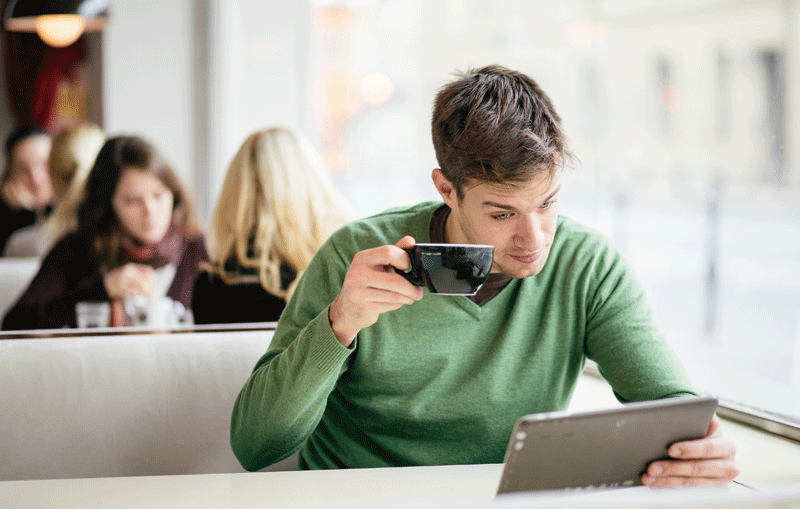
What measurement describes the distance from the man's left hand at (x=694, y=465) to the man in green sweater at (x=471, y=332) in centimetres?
20

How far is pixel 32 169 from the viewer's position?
15.2 feet

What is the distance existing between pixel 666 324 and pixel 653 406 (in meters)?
3.49

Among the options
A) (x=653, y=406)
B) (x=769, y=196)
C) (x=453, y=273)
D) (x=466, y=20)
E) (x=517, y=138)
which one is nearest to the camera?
(x=653, y=406)

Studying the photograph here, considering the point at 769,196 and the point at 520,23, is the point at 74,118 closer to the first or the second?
the point at 520,23

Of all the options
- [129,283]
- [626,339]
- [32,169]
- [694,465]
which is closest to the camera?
[694,465]

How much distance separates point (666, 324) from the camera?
4.14 m

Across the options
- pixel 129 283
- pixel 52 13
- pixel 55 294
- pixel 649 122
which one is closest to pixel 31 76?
pixel 52 13

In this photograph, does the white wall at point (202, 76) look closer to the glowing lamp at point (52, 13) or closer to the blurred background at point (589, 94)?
the blurred background at point (589, 94)

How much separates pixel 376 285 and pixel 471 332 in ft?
1.14

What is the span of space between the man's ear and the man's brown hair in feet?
0.05

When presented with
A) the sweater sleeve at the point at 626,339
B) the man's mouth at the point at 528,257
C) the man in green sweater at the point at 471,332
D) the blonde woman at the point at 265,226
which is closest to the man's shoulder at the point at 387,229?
the man in green sweater at the point at 471,332

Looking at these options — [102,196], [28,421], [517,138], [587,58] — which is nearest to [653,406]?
[517,138]

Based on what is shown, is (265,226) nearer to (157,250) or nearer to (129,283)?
(129,283)

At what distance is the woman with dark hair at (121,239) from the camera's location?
2502mm
